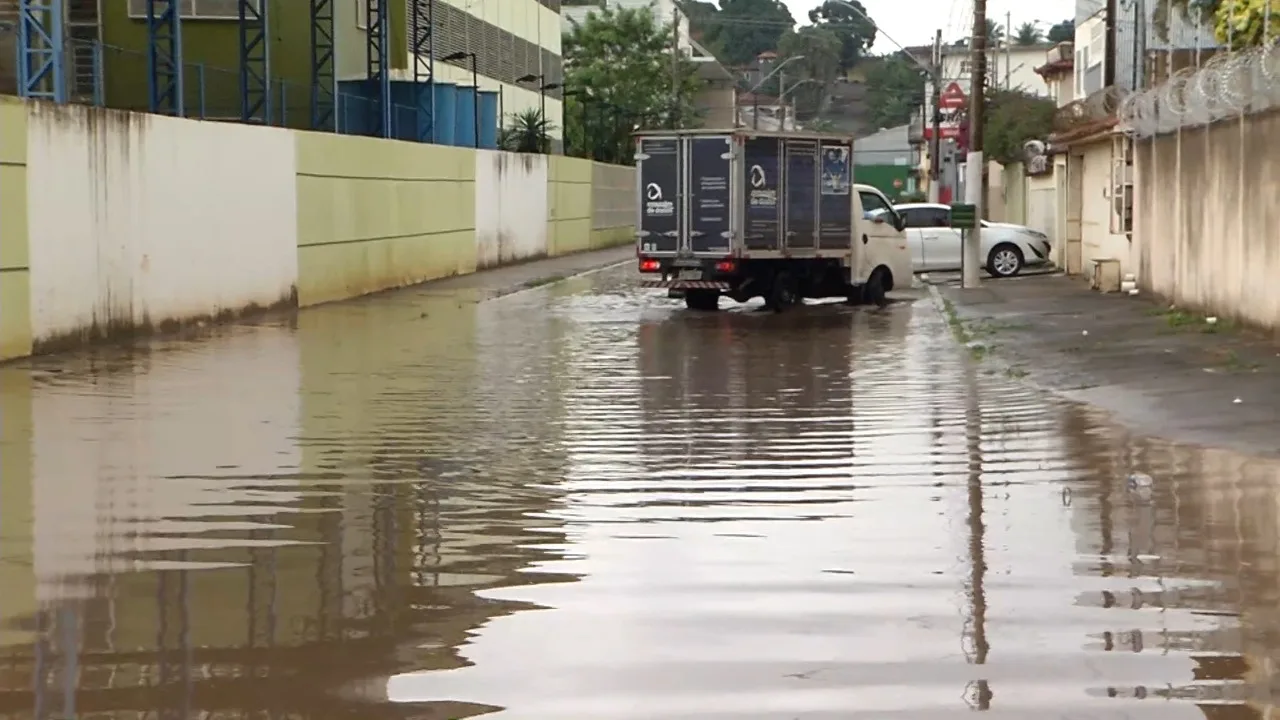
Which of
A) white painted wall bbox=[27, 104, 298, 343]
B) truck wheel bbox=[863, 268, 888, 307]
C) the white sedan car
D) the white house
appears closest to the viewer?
white painted wall bbox=[27, 104, 298, 343]

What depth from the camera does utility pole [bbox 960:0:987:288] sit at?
32844mm

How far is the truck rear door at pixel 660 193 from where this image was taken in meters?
28.1

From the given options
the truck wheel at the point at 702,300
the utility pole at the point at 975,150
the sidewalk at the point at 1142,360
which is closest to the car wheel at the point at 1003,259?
the utility pole at the point at 975,150

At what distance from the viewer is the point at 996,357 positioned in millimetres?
19578

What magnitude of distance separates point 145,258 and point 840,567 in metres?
15.0

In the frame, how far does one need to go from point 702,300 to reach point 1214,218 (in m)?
8.79

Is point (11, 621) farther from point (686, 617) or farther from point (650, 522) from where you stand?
point (650, 522)

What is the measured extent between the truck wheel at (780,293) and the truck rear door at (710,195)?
42.3 inches

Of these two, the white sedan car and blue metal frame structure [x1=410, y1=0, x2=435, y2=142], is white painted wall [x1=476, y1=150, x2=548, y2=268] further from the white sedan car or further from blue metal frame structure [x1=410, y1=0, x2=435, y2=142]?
the white sedan car

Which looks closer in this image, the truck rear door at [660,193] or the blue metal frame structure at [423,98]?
the truck rear door at [660,193]

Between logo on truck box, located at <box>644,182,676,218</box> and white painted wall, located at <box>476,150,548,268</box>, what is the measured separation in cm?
1317

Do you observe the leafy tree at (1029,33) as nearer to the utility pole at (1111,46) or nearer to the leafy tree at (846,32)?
the leafy tree at (846,32)

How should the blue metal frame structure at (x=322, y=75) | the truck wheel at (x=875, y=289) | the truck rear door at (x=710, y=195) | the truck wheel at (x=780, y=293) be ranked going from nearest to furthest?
the truck rear door at (x=710, y=195), the truck wheel at (x=780, y=293), the truck wheel at (x=875, y=289), the blue metal frame structure at (x=322, y=75)

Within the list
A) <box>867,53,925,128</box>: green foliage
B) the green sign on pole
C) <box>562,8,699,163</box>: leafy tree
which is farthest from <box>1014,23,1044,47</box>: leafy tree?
the green sign on pole
